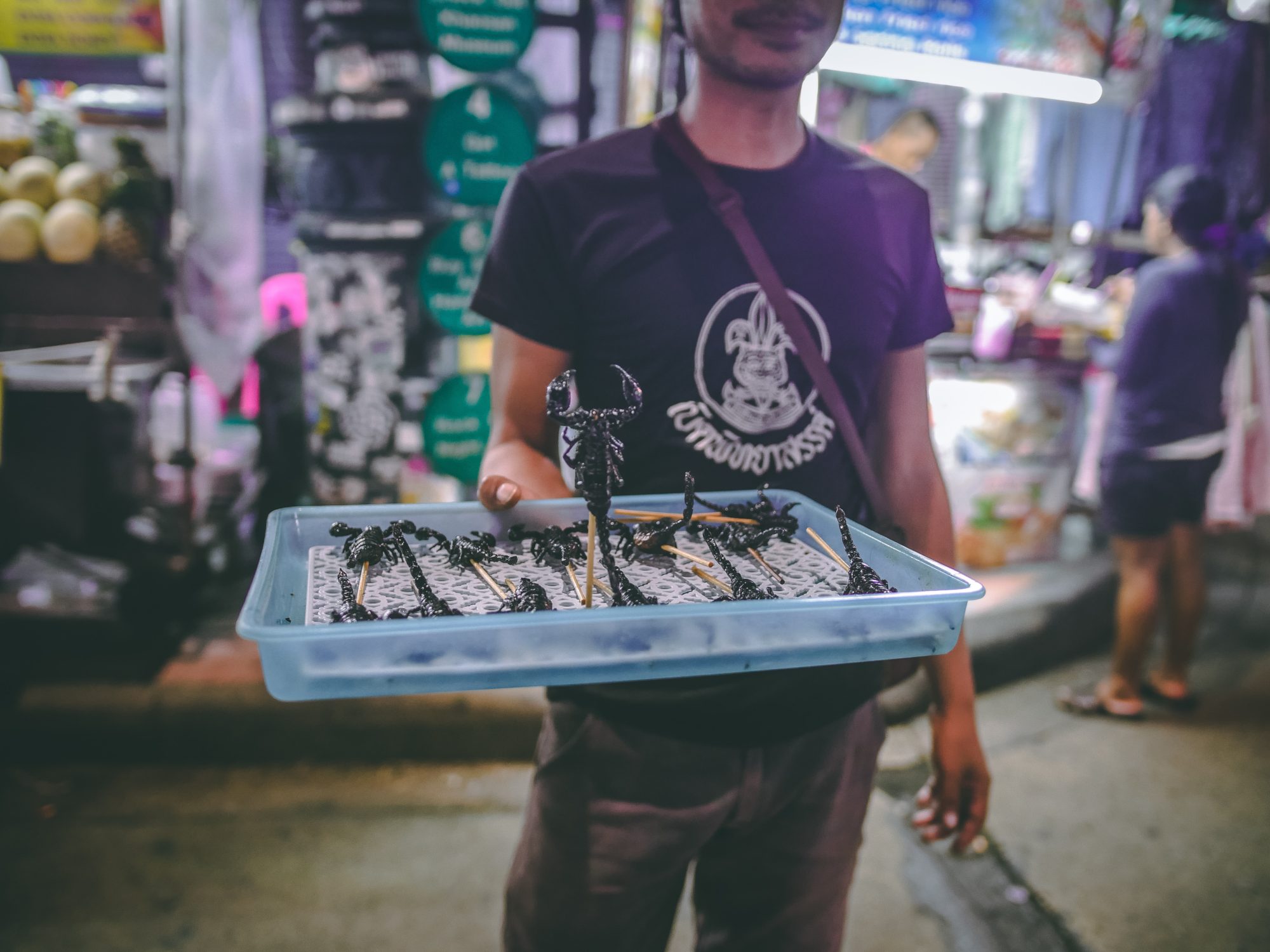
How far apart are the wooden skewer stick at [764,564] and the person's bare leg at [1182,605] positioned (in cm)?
392

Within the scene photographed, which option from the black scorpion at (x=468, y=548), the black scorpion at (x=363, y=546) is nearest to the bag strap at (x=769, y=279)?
the black scorpion at (x=468, y=548)

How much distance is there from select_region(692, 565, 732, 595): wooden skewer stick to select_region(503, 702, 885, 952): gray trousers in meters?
0.37

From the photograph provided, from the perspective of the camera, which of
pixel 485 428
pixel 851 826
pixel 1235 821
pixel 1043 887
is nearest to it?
pixel 851 826

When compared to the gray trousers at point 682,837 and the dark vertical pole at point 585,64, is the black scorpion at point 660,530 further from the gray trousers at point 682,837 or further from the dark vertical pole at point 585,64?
the dark vertical pole at point 585,64

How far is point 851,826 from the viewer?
159 centimetres

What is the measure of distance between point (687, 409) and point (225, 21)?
3.35 meters

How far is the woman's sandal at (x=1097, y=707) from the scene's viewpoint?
429cm

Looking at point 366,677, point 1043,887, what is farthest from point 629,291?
point 1043,887

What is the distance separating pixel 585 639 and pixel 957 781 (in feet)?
3.51

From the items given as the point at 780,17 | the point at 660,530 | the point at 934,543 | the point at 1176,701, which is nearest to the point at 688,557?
the point at 660,530

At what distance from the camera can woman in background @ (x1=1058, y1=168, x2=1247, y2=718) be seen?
4.00 meters

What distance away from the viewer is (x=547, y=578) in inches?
47.4

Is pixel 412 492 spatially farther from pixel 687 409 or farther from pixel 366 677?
pixel 366 677

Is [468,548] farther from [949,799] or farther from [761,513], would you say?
[949,799]
